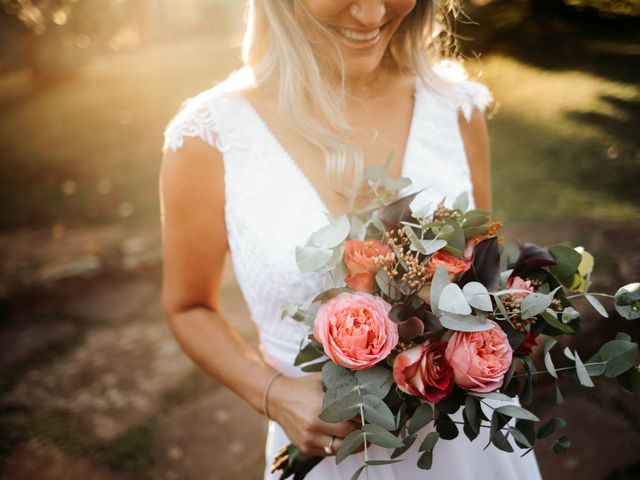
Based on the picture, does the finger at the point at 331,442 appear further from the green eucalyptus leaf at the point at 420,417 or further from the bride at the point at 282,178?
the green eucalyptus leaf at the point at 420,417

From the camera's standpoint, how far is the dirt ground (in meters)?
2.68

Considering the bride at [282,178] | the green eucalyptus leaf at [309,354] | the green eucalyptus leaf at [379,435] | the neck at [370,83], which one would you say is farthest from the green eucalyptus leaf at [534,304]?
the neck at [370,83]

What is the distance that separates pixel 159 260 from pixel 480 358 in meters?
3.90

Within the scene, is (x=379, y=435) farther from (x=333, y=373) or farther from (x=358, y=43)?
(x=358, y=43)

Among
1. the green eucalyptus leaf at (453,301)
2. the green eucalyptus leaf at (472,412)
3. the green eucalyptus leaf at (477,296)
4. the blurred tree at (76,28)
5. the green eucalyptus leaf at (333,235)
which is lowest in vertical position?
the green eucalyptus leaf at (472,412)

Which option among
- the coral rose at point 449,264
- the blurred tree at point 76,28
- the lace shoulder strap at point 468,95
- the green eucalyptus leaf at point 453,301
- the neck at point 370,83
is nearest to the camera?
the green eucalyptus leaf at point 453,301

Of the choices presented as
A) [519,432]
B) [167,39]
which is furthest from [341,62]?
[167,39]

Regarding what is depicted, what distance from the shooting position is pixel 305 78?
5.42 ft

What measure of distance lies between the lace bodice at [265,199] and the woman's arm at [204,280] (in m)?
0.05

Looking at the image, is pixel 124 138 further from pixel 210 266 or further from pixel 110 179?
pixel 210 266

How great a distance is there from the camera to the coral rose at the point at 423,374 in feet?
3.44

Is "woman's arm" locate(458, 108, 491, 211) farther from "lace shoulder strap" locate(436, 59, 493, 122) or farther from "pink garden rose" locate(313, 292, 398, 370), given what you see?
"pink garden rose" locate(313, 292, 398, 370)

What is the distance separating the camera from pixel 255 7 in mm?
1639

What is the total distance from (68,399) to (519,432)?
118 inches
